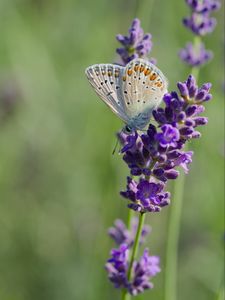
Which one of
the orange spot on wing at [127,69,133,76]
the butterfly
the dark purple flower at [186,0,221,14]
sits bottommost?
the butterfly

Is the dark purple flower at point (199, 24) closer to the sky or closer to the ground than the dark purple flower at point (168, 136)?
closer to the sky

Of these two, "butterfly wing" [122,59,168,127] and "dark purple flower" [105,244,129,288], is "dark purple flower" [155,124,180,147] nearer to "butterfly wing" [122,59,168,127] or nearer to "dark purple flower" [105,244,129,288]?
"butterfly wing" [122,59,168,127]

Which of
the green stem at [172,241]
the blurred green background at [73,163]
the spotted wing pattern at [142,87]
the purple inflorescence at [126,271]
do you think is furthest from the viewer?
the blurred green background at [73,163]

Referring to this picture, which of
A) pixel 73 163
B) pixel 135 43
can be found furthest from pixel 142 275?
pixel 73 163

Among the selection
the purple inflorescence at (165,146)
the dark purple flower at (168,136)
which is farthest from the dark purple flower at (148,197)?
the dark purple flower at (168,136)

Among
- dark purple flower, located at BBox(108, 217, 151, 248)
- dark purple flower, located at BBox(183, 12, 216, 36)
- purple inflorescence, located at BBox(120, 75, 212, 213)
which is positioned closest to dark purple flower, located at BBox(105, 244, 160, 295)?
dark purple flower, located at BBox(108, 217, 151, 248)

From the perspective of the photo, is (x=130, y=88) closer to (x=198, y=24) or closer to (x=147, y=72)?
(x=147, y=72)

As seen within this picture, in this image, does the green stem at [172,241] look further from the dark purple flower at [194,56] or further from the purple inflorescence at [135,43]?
the purple inflorescence at [135,43]
